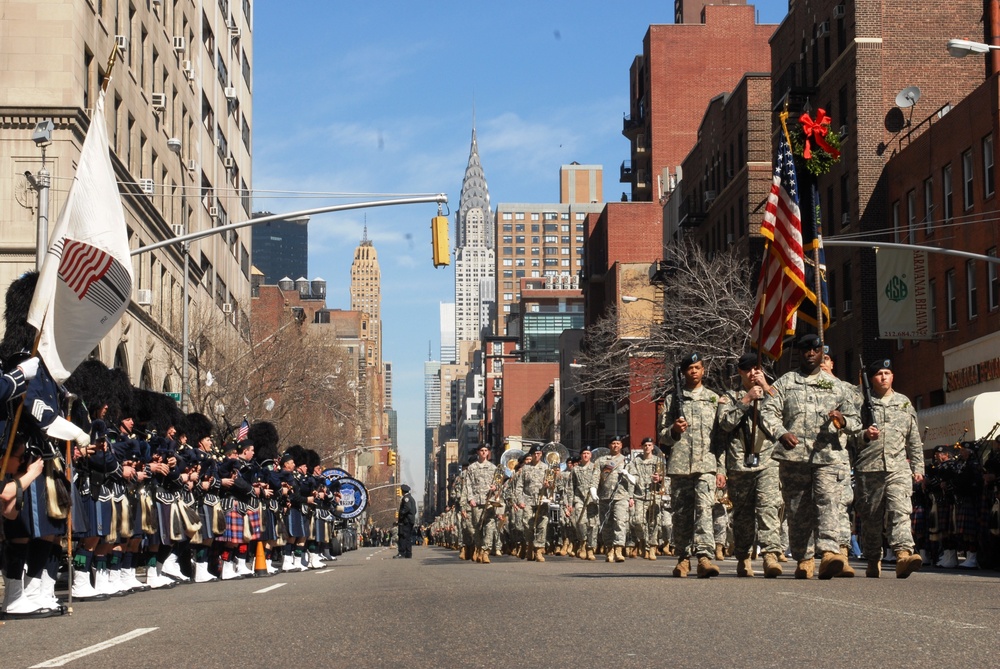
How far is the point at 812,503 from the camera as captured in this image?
1466cm

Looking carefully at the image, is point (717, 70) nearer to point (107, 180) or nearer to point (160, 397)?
point (160, 397)

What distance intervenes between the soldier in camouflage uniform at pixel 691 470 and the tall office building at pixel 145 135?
14959 mm

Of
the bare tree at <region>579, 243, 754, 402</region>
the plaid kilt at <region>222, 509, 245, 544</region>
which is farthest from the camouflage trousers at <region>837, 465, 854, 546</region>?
the bare tree at <region>579, 243, 754, 402</region>

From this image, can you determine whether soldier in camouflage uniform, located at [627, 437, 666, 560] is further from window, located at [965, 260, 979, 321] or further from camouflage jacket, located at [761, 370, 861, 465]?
window, located at [965, 260, 979, 321]

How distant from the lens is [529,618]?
10.1m

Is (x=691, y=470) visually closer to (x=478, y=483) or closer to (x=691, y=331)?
(x=478, y=483)

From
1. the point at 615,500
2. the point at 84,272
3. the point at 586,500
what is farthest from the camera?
the point at 586,500

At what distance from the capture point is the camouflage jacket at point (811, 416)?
14453mm

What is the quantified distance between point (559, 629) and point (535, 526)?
62.4 feet

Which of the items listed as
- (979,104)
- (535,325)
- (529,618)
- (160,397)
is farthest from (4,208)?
(535,325)

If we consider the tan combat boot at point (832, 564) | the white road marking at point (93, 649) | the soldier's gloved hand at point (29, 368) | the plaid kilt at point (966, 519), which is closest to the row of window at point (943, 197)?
the plaid kilt at point (966, 519)

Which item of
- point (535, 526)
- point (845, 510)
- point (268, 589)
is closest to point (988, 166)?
point (535, 526)

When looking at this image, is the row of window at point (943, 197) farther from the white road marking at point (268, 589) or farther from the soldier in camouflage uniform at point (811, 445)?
the white road marking at point (268, 589)

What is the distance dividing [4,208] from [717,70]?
57.6 m
